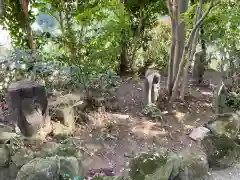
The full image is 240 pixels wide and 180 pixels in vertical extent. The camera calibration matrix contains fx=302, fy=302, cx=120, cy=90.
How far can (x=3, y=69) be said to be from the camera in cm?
366

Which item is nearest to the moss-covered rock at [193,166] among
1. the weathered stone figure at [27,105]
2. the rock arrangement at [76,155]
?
the rock arrangement at [76,155]

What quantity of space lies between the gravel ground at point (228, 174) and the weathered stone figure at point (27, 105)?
166cm

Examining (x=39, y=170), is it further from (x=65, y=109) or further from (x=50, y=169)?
(x=65, y=109)

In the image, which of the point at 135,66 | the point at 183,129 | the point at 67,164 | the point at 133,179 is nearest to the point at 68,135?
the point at 67,164

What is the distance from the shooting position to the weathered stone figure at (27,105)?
9.05 ft

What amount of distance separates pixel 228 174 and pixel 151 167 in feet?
2.61

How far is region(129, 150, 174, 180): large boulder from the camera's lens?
232cm

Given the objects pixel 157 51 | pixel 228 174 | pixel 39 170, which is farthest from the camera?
pixel 157 51

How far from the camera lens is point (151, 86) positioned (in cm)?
363

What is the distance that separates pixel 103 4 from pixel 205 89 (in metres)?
2.16

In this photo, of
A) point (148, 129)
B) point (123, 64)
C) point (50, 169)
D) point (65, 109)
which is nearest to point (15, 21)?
point (65, 109)

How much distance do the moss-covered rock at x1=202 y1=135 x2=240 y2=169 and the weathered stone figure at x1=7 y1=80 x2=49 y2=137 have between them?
1.61 m

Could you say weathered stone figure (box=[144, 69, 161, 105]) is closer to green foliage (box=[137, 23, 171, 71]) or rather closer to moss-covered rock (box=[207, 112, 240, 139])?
moss-covered rock (box=[207, 112, 240, 139])

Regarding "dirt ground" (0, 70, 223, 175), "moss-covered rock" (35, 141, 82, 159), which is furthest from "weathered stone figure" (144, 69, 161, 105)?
"moss-covered rock" (35, 141, 82, 159)
